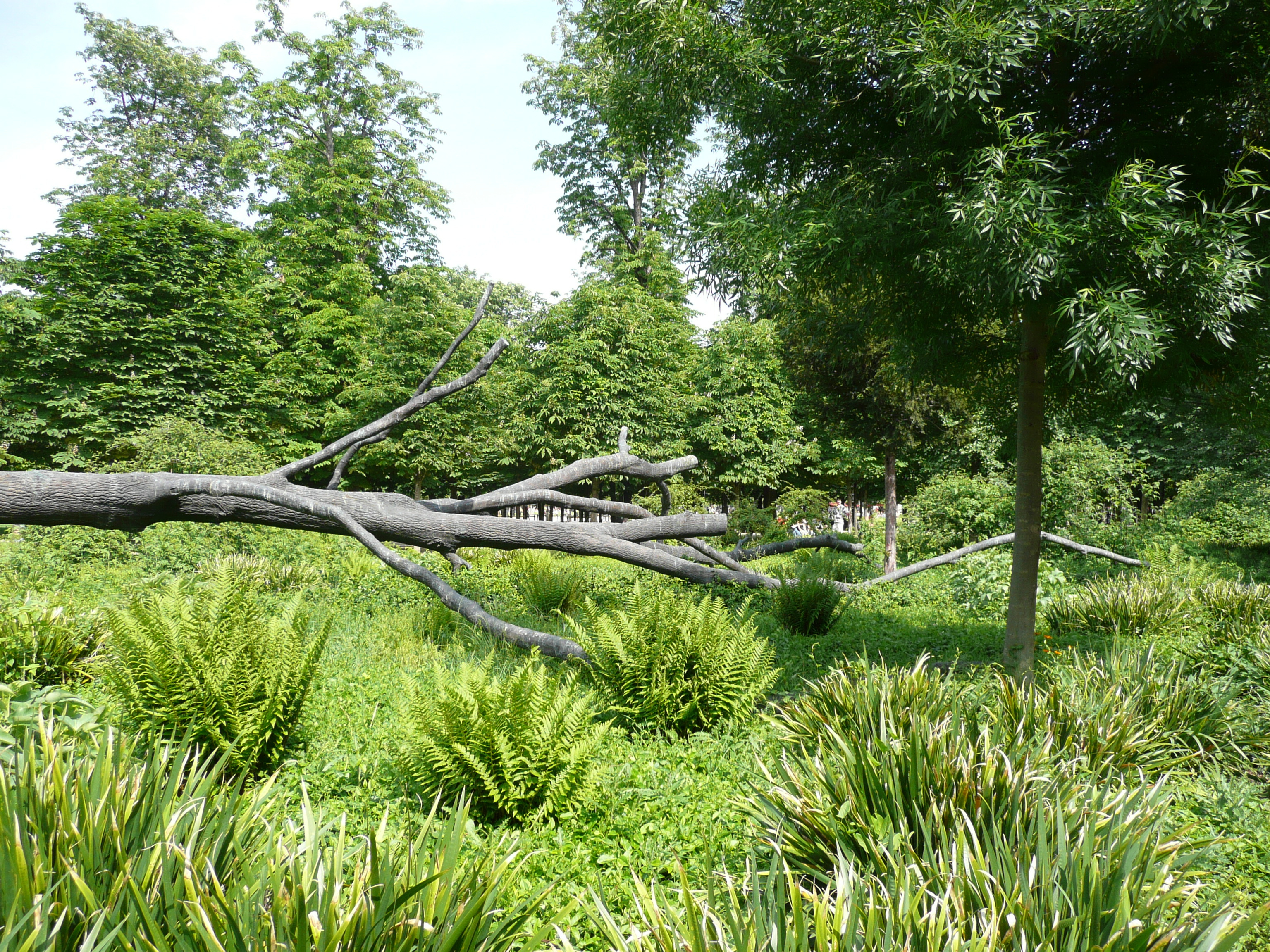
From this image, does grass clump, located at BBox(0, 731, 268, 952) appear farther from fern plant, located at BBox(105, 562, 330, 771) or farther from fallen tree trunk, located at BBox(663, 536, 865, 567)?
fallen tree trunk, located at BBox(663, 536, 865, 567)

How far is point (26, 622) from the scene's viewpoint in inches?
169

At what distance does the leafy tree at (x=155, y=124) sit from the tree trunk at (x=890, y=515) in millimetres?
20969

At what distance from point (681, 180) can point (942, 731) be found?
506 cm

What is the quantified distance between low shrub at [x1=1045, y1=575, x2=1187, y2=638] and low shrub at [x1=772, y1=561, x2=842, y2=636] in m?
2.41

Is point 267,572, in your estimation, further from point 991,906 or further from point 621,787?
point 991,906

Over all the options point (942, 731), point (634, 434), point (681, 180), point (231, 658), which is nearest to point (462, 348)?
point (634, 434)

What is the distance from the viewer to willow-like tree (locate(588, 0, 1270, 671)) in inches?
129

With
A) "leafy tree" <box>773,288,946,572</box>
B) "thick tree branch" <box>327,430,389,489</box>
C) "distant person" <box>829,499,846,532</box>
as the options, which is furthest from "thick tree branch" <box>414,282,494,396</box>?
"distant person" <box>829,499,846,532</box>

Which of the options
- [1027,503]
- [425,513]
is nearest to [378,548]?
[425,513]

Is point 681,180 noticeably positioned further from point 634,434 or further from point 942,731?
point 634,434

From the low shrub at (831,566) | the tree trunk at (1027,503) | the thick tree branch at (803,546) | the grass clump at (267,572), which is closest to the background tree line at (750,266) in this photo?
the tree trunk at (1027,503)

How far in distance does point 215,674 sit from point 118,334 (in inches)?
618

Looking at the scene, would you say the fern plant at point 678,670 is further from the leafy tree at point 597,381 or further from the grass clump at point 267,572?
the leafy tree at point 597,381

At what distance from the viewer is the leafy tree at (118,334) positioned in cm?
1416
